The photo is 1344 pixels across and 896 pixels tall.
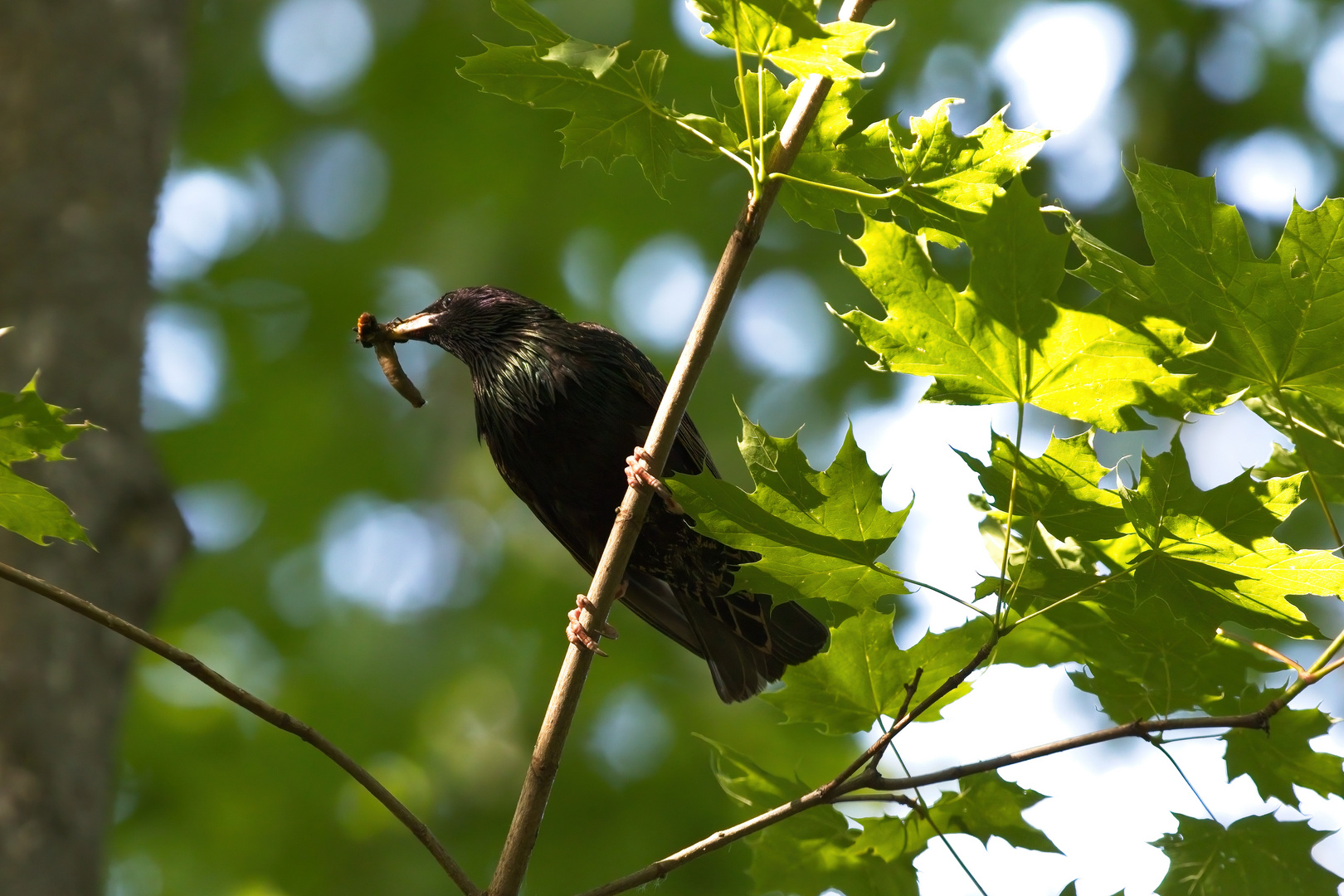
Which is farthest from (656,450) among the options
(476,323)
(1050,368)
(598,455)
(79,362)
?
(79,362)

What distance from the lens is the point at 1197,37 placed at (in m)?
7.31

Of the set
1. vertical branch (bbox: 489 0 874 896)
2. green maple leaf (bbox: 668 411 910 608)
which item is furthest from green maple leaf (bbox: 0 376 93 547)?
green maple leaf (bbox: 668 411 910 608)

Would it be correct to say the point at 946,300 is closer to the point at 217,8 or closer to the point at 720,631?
the point at 720,631

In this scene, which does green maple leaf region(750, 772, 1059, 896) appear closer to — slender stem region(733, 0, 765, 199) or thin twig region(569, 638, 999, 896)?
thin twig region(569, 638, 999, 896)

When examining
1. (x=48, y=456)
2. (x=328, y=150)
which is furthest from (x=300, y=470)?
(x=48, y=456)

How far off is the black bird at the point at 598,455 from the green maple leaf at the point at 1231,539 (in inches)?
62.7

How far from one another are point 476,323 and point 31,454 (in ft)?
6.68

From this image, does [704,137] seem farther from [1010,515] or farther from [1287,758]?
[1287,758]

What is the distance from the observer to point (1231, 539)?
137 cm

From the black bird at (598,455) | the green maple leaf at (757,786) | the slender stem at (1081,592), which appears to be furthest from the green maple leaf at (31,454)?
the black bird at (598,455)

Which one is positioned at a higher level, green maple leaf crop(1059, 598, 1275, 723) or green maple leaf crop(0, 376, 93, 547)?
green maple leaf crop(0, 376, 93, 547)

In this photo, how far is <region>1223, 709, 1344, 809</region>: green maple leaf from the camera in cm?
165

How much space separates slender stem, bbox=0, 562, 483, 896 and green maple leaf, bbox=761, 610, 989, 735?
597 mm

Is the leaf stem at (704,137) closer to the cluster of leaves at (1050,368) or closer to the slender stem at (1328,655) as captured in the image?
the cluster of leaves at (1050,368)
